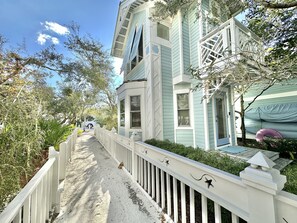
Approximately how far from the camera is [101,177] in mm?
4020

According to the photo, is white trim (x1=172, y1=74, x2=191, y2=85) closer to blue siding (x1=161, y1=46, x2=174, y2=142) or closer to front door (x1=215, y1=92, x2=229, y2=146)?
blue siding (x1=161, y1=46, x2=174, y2=142)

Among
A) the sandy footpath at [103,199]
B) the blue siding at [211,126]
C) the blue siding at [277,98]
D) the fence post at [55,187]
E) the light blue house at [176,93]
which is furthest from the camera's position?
the blue siding at [277,98]

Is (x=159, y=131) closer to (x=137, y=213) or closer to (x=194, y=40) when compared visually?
(x=137, y=213)

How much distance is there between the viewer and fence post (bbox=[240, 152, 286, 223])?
1.05 meters

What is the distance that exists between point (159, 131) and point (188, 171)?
4.18 metres

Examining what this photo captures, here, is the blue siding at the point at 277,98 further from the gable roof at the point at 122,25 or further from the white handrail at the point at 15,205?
the white handrail at the point at 15,205

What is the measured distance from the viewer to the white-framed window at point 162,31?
671cm

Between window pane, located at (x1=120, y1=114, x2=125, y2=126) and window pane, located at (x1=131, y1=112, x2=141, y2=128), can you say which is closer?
window pane, located at (x1=131, y1=112, x2=141, y2=128)

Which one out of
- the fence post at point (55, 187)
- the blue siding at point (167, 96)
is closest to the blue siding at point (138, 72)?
the blue siding at point (167, 96)

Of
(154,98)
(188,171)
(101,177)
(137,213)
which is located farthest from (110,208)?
(154,98)

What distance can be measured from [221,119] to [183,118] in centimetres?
163

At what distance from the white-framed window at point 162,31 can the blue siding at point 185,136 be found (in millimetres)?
4450

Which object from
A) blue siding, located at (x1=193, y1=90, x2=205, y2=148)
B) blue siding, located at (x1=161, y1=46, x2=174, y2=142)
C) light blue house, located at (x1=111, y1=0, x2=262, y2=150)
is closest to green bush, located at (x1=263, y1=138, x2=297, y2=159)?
light blue house, located at (x1=111, y1=0, x2=262, y2=150)

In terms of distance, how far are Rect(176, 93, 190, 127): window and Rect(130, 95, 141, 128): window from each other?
5.87ft
